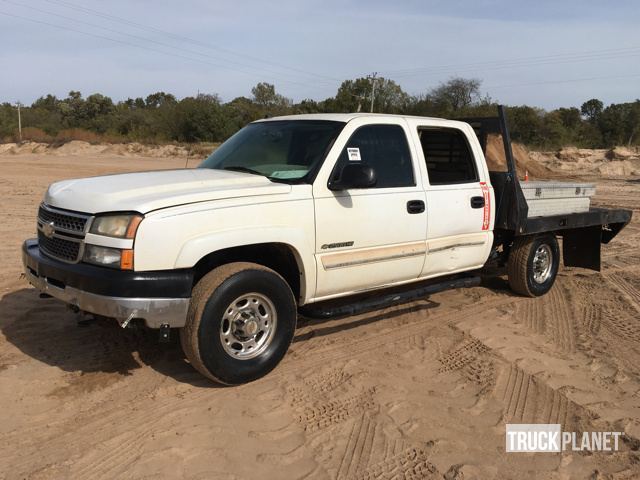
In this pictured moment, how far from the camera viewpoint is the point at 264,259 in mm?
4586

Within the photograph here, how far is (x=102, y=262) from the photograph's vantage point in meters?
3.71

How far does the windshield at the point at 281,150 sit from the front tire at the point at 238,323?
91 centimetres

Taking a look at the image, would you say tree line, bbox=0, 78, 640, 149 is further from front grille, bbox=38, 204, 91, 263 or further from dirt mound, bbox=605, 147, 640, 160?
front grille, bbox=38, 204, 91, 263

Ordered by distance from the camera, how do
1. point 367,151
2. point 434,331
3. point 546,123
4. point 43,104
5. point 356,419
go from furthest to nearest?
point 43,104, point 546,123, point 434,331, point 367,151, point 356,419

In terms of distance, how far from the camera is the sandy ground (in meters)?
3.36

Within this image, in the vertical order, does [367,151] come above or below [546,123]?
below

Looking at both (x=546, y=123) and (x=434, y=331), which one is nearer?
(x=434, y=331)

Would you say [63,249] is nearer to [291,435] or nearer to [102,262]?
[102,262]

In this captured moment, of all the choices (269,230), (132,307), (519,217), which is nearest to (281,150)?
(269,230)

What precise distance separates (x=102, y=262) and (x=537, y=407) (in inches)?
124

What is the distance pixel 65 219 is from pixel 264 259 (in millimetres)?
1469

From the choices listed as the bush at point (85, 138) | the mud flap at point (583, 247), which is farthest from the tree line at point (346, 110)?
the mud flap at point (583, 247)

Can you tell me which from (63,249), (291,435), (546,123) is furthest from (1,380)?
(546,123)

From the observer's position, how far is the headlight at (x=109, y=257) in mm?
3625
